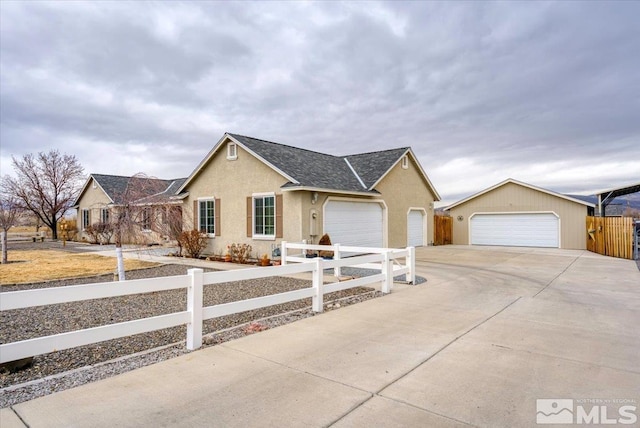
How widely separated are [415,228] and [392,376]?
1801 cm

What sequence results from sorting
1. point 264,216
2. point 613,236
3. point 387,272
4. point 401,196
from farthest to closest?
point 401,196 < point 613,236 < point 264,216 < point 387,272

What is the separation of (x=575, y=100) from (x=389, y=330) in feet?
50.7

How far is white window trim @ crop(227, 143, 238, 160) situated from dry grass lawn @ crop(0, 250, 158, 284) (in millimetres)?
5323

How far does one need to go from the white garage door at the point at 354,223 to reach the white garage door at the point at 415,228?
10.2ft

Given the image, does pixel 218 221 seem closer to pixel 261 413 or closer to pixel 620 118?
pixel 261 413

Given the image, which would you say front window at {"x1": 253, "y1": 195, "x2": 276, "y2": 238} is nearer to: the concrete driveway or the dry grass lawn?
the dry grass lawn

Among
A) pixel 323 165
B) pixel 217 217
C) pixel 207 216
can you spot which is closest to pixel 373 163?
pixel 323 165

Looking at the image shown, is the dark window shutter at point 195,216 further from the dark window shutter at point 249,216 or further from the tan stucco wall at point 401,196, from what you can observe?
the tan stucco wall at point 401,196

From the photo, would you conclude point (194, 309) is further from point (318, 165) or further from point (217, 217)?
point (318, 165)

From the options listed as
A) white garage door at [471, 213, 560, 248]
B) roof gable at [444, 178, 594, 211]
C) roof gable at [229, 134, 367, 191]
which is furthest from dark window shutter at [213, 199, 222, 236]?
white garage door at [471, 213, 560, 248]

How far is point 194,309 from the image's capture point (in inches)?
192

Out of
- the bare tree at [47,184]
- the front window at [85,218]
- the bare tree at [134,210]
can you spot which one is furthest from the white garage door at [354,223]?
the bare tree at [47,184]

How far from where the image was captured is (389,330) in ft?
18.4

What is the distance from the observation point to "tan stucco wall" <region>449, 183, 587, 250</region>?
20.3 metres
